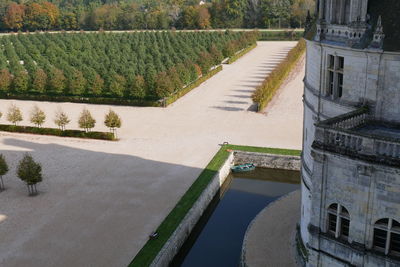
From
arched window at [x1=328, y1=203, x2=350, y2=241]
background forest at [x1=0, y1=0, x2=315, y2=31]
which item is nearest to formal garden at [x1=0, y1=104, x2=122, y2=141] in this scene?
arched window at [x1=328, y1=203, x2=350, y2=241]

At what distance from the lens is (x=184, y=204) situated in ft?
94.2

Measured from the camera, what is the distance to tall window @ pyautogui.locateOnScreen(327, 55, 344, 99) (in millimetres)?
18438

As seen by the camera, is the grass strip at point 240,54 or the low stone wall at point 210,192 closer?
the low stone wall at point 210,192

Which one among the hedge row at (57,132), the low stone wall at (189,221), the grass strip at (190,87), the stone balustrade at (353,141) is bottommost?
the low stone wall at (189,221)

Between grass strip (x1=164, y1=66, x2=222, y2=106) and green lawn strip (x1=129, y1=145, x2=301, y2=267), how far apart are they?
16.4 metres

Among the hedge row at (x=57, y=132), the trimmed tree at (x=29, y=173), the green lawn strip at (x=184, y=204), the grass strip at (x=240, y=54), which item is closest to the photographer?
the green lawn strip at (x=184, y=204)

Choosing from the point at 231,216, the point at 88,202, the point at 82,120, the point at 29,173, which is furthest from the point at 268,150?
the point at 29,173

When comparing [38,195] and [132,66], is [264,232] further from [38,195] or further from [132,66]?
[132,66]

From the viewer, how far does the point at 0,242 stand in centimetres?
2575

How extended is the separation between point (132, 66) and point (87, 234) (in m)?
42.9

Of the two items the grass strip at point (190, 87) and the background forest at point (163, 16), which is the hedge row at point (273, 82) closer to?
the grass strip at point (190, 87)

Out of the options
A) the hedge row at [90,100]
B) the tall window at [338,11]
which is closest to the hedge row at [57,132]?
the hedge row at [90,100]

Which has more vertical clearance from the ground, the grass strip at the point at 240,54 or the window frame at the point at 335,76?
the window frame at the point at 335,76

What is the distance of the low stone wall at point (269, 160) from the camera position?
35906 mm
